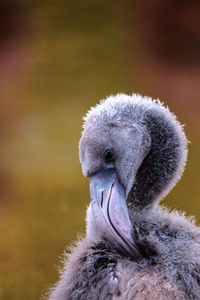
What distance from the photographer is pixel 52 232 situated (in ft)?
6.85

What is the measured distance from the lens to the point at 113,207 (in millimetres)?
1185

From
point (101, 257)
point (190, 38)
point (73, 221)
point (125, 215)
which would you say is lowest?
point (101, 257)

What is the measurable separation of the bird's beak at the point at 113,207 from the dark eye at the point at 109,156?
0.02 meters

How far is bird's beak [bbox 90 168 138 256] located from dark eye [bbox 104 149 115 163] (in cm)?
2

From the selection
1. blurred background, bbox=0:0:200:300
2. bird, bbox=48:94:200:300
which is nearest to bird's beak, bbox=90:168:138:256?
bird, bbox=48:94:200:300

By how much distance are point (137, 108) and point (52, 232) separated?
2.99 feet

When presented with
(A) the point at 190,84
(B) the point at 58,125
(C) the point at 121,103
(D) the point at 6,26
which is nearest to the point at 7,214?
(B) the point at 58,125

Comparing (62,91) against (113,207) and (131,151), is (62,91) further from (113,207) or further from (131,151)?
(113,207)

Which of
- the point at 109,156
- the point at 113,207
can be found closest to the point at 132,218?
the point at 113,207

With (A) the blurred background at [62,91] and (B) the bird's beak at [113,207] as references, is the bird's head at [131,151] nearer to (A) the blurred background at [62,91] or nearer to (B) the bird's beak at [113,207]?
(B) the bird's beak at [113,207]

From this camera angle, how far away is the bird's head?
4.14 ft

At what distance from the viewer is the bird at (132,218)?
1.02 m

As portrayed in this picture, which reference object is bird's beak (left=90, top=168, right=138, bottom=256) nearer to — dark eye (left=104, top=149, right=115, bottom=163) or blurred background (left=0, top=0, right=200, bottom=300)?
dark eye (left=104, top=149, right=115, bottom=163)

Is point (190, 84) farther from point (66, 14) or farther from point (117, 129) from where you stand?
point (117, 129)
